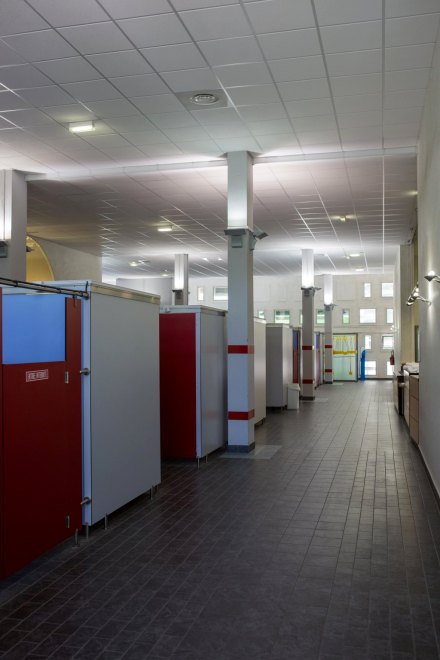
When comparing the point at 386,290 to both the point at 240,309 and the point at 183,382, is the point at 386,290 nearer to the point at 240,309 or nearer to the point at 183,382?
the point at 240,309

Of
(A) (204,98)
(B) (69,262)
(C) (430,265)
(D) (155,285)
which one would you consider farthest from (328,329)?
(A) (204,98)

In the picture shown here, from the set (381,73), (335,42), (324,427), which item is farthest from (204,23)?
(324,427)

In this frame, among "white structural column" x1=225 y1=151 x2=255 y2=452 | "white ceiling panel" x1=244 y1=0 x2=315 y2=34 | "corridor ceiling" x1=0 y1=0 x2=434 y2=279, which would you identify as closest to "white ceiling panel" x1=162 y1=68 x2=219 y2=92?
"corridor ceiling" x1=0 y1=0 x2=434 y2=279

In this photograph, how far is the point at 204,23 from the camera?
539cm

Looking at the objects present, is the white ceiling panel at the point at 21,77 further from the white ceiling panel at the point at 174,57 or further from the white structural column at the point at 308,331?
the white structural column at the point at 308,331

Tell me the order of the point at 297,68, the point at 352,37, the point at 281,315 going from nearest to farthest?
the point at 352,37 < the point at 297,68 < the point at 281,315

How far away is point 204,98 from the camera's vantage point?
7.04 m

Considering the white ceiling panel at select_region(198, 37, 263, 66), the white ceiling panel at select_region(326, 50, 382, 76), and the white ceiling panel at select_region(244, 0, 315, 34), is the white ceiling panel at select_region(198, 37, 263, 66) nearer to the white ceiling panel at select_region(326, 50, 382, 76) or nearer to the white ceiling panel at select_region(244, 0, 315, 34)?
the white ceiling panel at select_region(244, 0, 315, 34)

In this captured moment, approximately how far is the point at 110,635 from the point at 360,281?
27095 millimetres

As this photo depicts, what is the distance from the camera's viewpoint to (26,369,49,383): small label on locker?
406 centimetres

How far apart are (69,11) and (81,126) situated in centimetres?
274

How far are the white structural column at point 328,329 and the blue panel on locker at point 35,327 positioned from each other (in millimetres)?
19728

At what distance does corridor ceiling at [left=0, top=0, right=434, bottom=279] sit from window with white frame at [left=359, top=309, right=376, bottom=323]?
15510 millimetres

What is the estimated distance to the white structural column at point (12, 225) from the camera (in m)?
9.77
